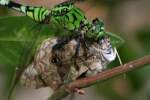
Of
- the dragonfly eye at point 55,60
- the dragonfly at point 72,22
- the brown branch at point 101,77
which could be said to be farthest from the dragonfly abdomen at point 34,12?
the brown branch at point 101,77

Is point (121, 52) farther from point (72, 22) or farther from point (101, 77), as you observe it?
point (101, 77)

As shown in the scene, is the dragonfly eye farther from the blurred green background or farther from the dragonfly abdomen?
the blurred green background

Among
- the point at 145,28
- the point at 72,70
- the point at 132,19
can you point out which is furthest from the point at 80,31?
the point at 132,19

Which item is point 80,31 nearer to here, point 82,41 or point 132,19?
point 82,41

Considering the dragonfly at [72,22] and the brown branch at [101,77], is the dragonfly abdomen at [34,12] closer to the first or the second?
the dragonfly at [72,22]

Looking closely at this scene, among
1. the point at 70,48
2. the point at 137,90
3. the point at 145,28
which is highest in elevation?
the point at 70,48

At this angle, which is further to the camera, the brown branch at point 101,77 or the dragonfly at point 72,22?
the dragonfly at point 72,22

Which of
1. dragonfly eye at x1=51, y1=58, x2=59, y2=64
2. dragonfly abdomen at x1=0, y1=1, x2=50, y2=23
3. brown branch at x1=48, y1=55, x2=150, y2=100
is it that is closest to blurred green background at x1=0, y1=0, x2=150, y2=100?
dragonfly abdomen at x1=0, y1=1, x2=50, y2=23

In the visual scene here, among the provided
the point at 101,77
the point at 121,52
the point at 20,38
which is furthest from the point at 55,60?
the point at 121,52

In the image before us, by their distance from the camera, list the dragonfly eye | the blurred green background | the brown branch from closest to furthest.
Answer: the brown branch, the dragonfly eye, the blurred green background
